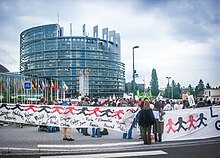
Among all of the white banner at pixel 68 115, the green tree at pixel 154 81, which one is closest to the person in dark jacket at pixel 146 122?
the white banner at pixel 68 115

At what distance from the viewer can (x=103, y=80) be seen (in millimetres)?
131125

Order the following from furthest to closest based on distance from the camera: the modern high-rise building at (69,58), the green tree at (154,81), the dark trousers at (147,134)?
the modern high-rise building at (69,58) < the green tree at (154,81) < the dark trousers at (147,134)

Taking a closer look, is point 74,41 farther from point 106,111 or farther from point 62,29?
point 106,111

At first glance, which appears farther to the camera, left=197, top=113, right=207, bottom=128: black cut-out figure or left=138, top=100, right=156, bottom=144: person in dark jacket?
left=197, top=113, right=207, bottom=128: black cut-out figure

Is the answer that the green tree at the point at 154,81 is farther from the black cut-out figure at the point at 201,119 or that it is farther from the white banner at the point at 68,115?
the white banner at the point at 68,115

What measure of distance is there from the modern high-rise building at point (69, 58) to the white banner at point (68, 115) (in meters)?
108

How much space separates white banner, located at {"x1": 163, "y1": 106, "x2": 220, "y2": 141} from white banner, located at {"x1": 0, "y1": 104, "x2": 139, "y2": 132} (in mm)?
1806

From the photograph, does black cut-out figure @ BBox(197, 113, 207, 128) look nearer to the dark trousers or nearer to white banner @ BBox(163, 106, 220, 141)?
white banner @ BBox(163, 106, 220, 141)

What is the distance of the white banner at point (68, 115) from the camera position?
12016mm

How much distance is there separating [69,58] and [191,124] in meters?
115

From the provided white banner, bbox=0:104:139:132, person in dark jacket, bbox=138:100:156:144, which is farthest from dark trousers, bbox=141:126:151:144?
white banner, bbox=0:104:139:132

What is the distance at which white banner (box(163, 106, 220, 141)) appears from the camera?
38.8 feet

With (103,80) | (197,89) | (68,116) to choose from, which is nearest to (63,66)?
(103,80)

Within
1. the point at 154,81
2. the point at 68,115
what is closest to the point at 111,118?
the point at 68,115
